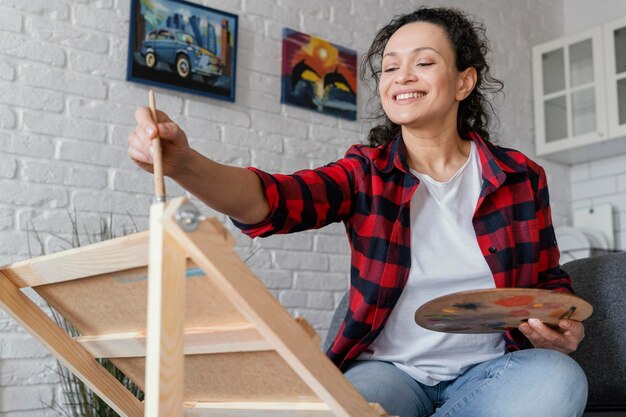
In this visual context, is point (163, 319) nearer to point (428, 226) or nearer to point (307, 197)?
point (307, 197)

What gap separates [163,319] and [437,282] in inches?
33.7

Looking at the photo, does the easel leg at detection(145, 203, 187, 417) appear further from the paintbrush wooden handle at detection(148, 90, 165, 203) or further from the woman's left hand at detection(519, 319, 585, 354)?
the woman's left hand at detection(519, 319, 585, 354)

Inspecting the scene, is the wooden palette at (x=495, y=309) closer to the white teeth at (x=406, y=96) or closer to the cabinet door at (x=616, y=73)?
the white teeth at (x=406, y=96)

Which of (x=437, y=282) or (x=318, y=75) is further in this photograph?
(x=318, y=75)

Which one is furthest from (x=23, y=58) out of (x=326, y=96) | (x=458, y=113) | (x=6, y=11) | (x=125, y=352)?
(x=125, y=352)

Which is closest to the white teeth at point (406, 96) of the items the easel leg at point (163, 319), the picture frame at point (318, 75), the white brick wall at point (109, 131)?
the easel leg at point (163, 319)

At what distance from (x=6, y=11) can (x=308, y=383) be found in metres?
2.42

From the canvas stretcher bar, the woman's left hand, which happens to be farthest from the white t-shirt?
the canvas stretcher bar

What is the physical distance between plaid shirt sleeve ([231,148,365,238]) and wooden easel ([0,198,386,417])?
0.33 meters

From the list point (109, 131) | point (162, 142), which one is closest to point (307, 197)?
point (162, 142)

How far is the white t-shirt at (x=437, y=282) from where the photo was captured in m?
1.62

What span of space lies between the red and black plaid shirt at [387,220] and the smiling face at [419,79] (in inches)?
3.4

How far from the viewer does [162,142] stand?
1.22 meters

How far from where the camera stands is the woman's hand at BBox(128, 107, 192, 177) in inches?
45.3
